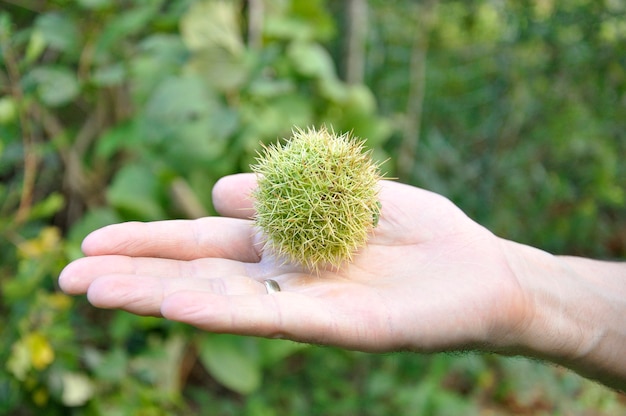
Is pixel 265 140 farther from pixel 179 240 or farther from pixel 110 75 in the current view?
pixel 179 240

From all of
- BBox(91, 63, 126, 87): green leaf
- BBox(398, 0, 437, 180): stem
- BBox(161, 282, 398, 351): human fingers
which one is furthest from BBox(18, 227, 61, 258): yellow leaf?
BBox(398, 0, 437, 180): stem

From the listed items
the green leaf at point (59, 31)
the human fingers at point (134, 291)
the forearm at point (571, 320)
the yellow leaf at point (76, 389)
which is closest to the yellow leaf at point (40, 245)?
the yellow leaf at point (76, 389)

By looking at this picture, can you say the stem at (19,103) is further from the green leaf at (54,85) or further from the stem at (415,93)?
the stem at (415,93)

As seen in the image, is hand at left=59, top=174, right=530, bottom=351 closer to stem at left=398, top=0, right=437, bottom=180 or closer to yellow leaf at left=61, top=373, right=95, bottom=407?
yellow leaf at left=61, top=373, right=95, bottom=407

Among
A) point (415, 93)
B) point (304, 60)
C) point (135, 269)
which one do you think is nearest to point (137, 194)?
point (304, 60)

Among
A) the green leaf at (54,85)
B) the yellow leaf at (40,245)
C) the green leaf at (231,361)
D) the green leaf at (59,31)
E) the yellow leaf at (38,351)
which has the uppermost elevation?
the green leaf at (59,31)

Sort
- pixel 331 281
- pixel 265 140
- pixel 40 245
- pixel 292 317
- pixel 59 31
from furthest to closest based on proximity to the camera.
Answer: pixel 265 140, pixel 59 31, pixel 40 245, pixel 331 281, pixel 292 317

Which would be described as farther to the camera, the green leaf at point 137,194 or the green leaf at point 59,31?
the green leaf at point 137,194

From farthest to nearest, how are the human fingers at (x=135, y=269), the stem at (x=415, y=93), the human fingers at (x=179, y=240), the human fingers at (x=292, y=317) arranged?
the stem at (x=415, y=93)
the human fingers at (x=179, y=240)
the human fingers at (x=135, y=269)
the human fingers at (x=292, y=317)
